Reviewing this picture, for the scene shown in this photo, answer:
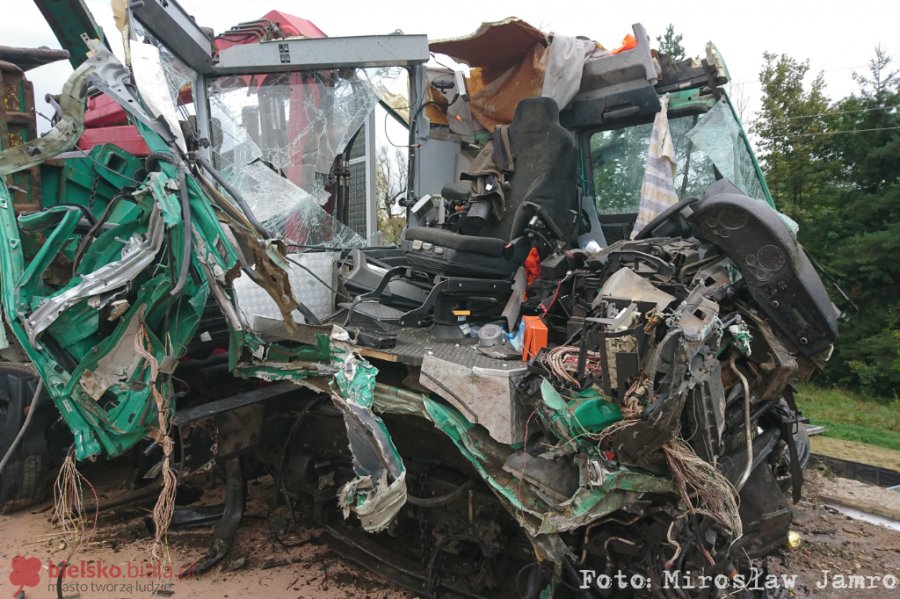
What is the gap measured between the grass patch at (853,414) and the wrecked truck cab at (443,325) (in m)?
5.00

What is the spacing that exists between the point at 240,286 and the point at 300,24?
3773 mm

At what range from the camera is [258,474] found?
4.23 meters

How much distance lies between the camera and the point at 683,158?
443 cm

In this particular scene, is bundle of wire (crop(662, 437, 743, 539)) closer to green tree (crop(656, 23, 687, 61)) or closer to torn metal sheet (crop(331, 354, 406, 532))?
torn metal sheet (crop(331, 354, 406, 532))

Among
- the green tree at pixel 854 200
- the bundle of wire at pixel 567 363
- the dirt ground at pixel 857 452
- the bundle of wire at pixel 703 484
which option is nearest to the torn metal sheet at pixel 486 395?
the bundle of wire at pixel 567 363

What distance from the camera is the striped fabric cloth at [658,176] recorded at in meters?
4.39

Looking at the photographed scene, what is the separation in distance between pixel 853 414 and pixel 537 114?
25.7 feet

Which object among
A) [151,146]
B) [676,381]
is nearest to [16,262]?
[151,146]

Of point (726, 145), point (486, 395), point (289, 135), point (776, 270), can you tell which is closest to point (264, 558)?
point (486, 395)

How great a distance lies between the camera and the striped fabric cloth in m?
4.39

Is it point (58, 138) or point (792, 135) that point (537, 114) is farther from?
point (792, 135)

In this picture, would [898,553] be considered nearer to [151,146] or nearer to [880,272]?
[151,146]

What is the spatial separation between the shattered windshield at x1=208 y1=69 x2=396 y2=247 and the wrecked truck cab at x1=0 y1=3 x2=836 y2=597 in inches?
0.8

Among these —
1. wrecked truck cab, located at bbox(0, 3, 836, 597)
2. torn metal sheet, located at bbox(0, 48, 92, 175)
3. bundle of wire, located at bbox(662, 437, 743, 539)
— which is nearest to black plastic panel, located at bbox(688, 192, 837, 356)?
wrecked truck cab, located at bbox(0, 3, 836, 597)
